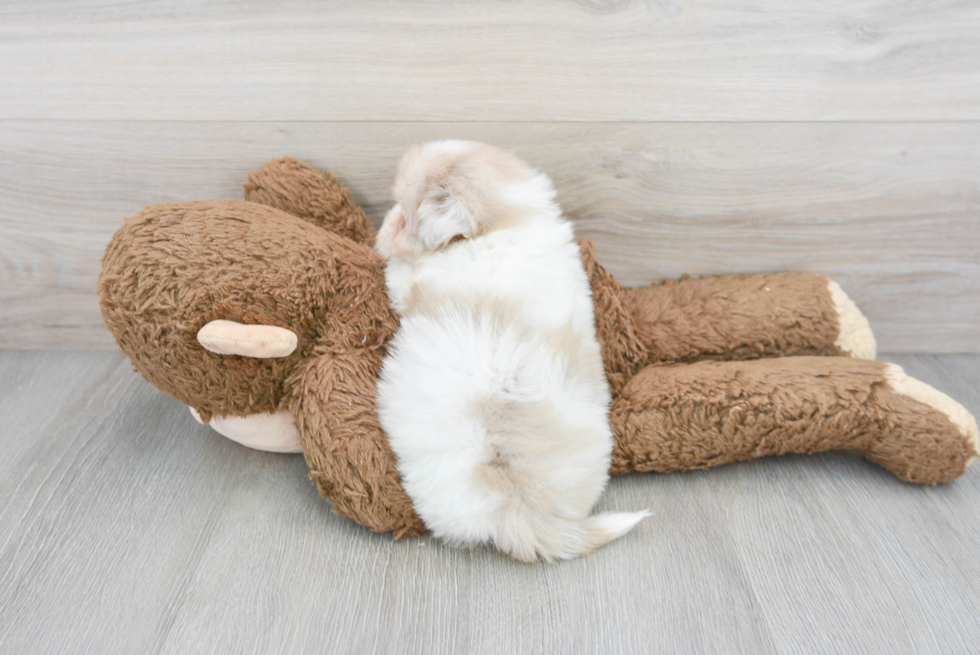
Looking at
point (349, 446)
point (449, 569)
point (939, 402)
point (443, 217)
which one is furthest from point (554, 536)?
point (939, 402)

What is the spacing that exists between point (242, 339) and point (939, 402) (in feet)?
2.88

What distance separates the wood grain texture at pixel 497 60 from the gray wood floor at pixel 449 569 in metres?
0.51

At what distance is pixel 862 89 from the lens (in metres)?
0.91

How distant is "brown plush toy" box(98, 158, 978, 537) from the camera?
0.76 metres

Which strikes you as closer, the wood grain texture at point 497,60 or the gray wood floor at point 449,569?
the gray wood floor at point 449,569

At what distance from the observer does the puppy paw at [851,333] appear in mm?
949

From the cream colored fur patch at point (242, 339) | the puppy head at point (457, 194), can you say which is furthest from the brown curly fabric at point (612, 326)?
the cream colored fur patch at point (242, 339)

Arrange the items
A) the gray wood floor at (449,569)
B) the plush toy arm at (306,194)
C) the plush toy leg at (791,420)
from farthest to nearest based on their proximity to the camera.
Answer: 1. the plush toy arm at (306,194)
2. the plush toy leg at (791,420)
3. the gray wood floor at (449,569)

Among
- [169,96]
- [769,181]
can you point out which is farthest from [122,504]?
[769,181]

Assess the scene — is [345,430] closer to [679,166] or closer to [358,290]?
[358,290]

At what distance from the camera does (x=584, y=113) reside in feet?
3.01

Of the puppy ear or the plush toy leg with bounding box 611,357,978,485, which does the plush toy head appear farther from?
the plush toy leg with bounding box 611,357,978,485

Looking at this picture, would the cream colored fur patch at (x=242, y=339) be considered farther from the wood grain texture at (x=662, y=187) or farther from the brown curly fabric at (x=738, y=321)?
the brown curly fabric at (x=738, y=321)

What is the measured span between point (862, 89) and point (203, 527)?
1075mm
